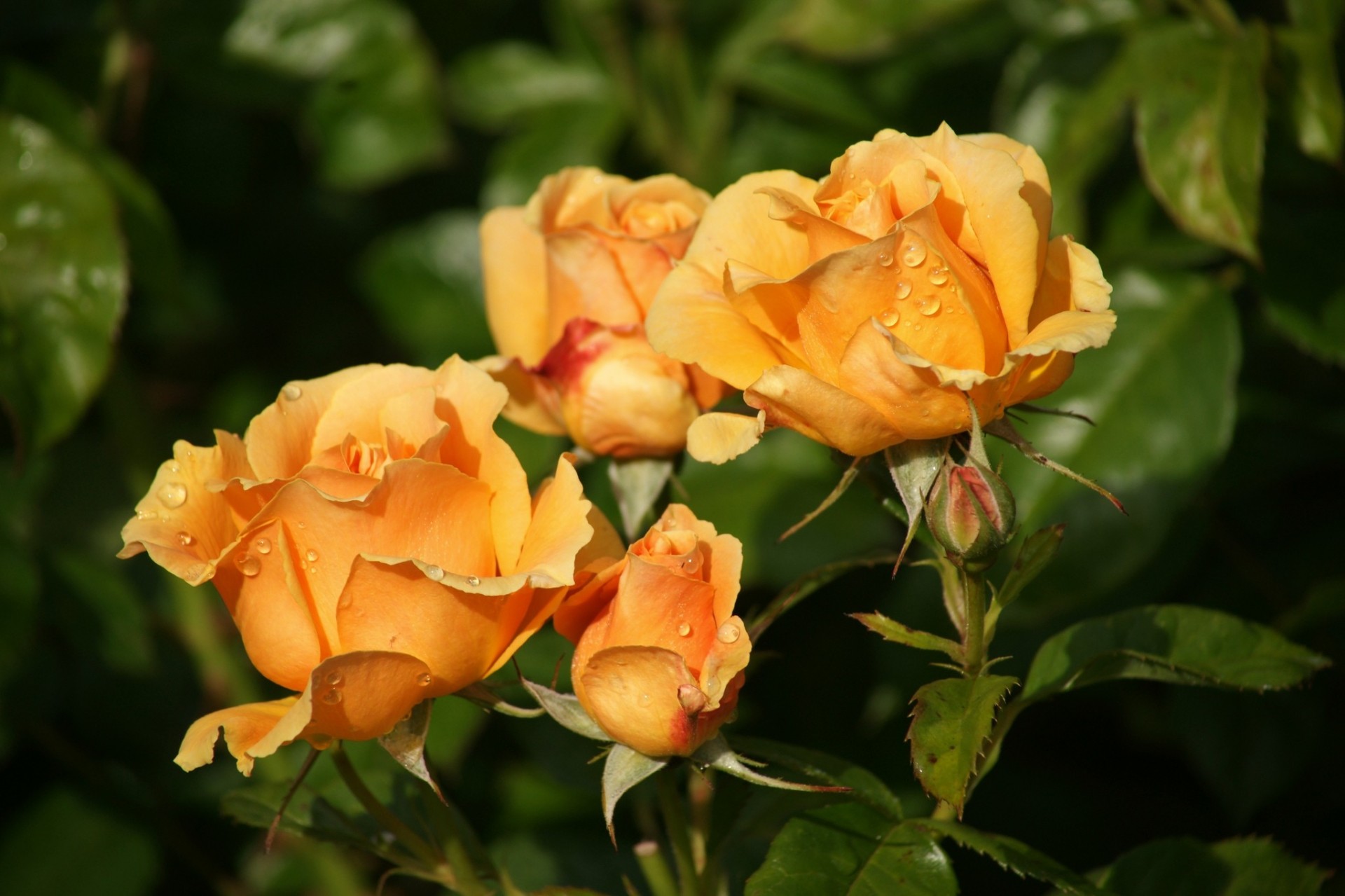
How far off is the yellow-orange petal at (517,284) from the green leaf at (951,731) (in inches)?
19.9

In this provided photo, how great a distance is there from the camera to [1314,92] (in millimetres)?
1447

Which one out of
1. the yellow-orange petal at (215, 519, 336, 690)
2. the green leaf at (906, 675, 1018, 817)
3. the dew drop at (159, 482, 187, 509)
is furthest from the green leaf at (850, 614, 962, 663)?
the dew drop at (159, 482, 187, 509)

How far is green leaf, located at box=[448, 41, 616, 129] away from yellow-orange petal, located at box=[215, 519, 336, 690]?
154 centimetres

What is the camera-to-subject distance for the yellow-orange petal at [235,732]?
2.79 ft

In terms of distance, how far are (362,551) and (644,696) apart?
0.72 feet

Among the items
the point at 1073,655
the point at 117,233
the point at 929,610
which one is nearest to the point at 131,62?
the point at 117,233

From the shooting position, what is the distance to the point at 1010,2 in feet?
6.75

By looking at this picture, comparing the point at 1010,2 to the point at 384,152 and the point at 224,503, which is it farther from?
the point at 224,503

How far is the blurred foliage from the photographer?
1.43 m

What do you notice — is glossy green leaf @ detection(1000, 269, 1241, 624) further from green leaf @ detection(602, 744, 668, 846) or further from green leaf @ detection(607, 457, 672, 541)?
green leaf @ detection(602, 744, 668, 846)

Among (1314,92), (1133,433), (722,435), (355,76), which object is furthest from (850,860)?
(355,76)

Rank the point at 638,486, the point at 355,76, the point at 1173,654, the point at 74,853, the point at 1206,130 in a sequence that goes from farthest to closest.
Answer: the point at 355,76 → the point at 74,853 → the point at 1206,130 → the point at 638,486 → the point at 1173,654

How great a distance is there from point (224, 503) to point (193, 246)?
1.68m

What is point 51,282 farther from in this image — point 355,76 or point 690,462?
point 690,462
